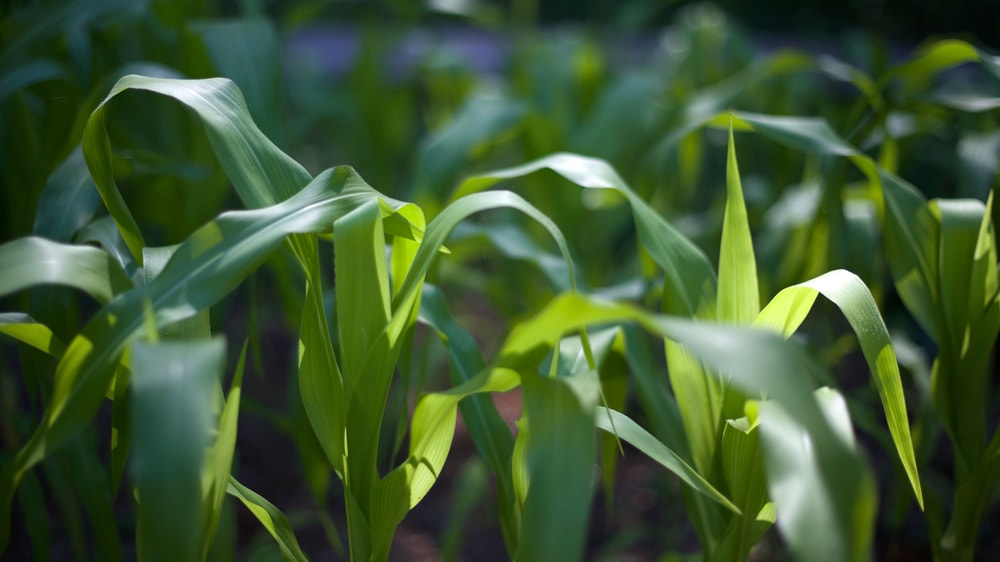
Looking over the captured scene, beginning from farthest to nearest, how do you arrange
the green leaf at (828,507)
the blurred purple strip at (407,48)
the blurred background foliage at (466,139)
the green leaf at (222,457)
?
the blurred purple strip at (407,48) → the blurred background foliage at (466,139) → the green leaf at (222,457) → the green leaf at (828,507)

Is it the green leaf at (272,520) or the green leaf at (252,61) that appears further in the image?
the green leaf at (252,61)

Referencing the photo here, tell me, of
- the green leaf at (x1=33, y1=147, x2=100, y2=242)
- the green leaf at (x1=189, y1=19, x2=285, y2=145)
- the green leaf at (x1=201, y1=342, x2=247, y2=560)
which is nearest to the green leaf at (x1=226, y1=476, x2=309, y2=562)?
the green leaf at (x1=201, y1=342, x2=247, y2=560)

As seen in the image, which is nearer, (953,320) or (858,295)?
(858,295)

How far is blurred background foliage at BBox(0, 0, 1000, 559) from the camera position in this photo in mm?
676

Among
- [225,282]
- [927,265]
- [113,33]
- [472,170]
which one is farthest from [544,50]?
[225,282]

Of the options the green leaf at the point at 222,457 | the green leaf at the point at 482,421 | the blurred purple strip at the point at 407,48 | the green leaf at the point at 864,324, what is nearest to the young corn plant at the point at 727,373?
the green leaf at the point at 864,324

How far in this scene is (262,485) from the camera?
0.94 m

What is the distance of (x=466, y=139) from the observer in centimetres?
86

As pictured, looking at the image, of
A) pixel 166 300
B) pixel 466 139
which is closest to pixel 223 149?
pixel 166 300

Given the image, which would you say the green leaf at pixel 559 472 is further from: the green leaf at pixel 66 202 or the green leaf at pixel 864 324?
the green leaf at pixel 66 202

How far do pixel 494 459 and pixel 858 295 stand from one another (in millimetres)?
272

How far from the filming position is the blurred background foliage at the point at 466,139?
2.22 feet

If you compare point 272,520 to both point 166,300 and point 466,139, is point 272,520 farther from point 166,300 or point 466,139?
point 466,139

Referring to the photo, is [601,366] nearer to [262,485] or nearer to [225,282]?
[225,282]
